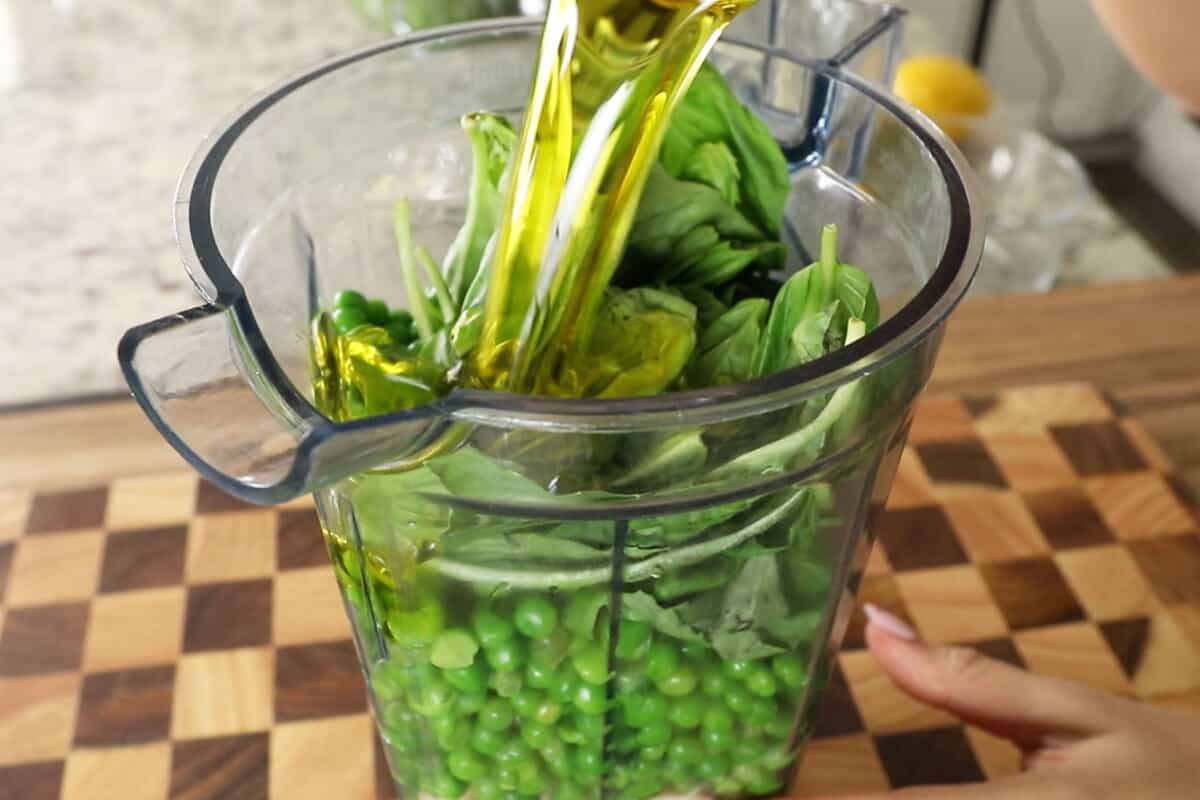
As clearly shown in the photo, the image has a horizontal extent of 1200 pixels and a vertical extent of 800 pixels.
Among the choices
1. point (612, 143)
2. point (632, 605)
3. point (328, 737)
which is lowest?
point (328, 737)

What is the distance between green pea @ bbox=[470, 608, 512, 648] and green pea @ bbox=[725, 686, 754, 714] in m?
0.07

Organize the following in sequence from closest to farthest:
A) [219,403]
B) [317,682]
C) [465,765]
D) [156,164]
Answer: [219,403] → [465,765] → [317,682] → [156,164]

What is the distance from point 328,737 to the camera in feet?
1.38

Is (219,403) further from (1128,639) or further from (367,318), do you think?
(1128,639)

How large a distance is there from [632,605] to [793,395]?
8 cm

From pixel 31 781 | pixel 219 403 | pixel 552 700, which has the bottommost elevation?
pixel 31 781

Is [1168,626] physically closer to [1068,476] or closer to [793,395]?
[1068,476]

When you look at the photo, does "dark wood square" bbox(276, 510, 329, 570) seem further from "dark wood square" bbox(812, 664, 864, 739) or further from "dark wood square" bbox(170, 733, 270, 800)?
"dark wood square" bbox(812, 664, 864, 739)

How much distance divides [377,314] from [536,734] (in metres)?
0.13

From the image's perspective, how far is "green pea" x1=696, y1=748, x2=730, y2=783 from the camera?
0.35 metres

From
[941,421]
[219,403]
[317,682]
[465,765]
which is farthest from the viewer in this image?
[941,421]

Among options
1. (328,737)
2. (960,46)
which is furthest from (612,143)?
(960,46)

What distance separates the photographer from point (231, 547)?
487mm

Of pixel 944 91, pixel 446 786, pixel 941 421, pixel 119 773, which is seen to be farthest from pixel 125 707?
pixel 944 91
